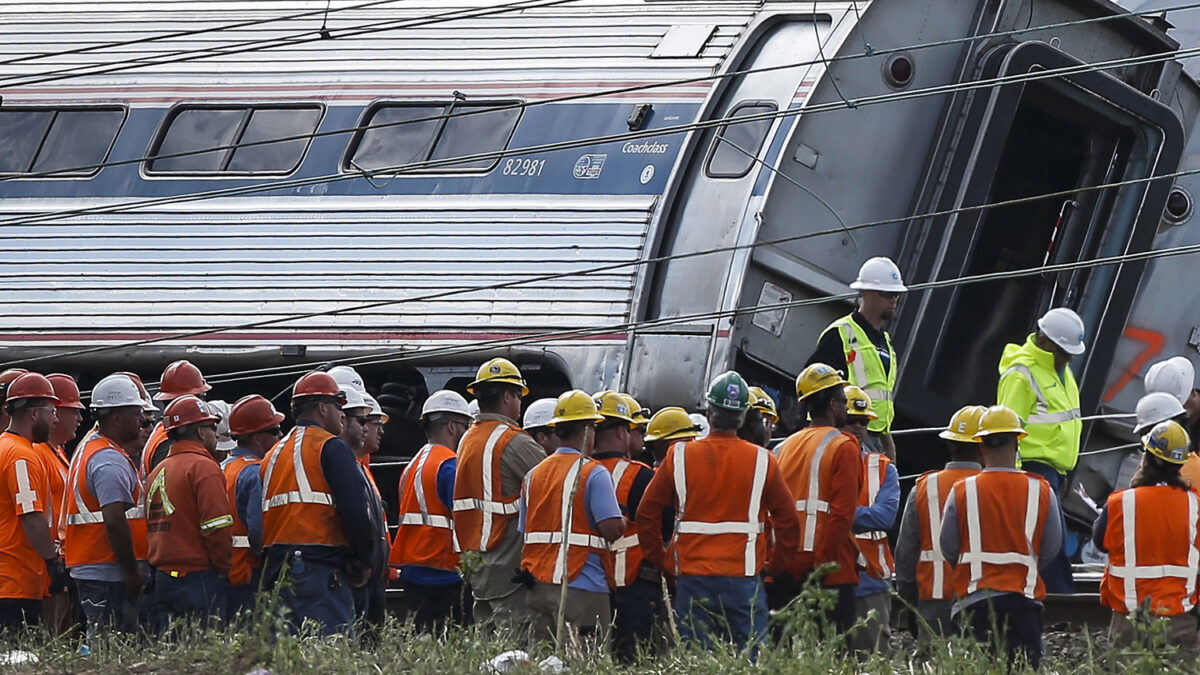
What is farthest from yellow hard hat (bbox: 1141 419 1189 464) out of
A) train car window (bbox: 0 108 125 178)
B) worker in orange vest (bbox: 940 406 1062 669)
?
train car window (bbox: 0 108 125 178)

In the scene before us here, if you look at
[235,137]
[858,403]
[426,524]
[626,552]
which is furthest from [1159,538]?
[235,137]

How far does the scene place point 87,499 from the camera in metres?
9.77

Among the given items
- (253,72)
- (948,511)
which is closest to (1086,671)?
(948,511)

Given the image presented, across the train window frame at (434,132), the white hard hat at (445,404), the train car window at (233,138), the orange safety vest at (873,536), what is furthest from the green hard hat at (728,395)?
the train car window at (233,138)

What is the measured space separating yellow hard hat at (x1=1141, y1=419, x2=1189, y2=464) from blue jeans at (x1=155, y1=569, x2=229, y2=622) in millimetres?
4222

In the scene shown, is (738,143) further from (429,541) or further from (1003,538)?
(1003,538)

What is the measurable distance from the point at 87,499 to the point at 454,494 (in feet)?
5.69

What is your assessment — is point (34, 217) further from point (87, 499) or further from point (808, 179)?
point (808, 179)

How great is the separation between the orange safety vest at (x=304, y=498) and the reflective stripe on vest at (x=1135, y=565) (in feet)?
11.0

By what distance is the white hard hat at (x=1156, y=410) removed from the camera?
972cm

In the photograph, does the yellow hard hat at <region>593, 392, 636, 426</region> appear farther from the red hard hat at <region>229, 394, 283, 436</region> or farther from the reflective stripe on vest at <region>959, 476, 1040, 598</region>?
the reflective stripe on vest at <region>959, 476, 1040, 598</region>

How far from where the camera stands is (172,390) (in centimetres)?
1059

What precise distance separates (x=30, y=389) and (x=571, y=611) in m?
3.01

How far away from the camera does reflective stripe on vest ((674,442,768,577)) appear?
334 inches
